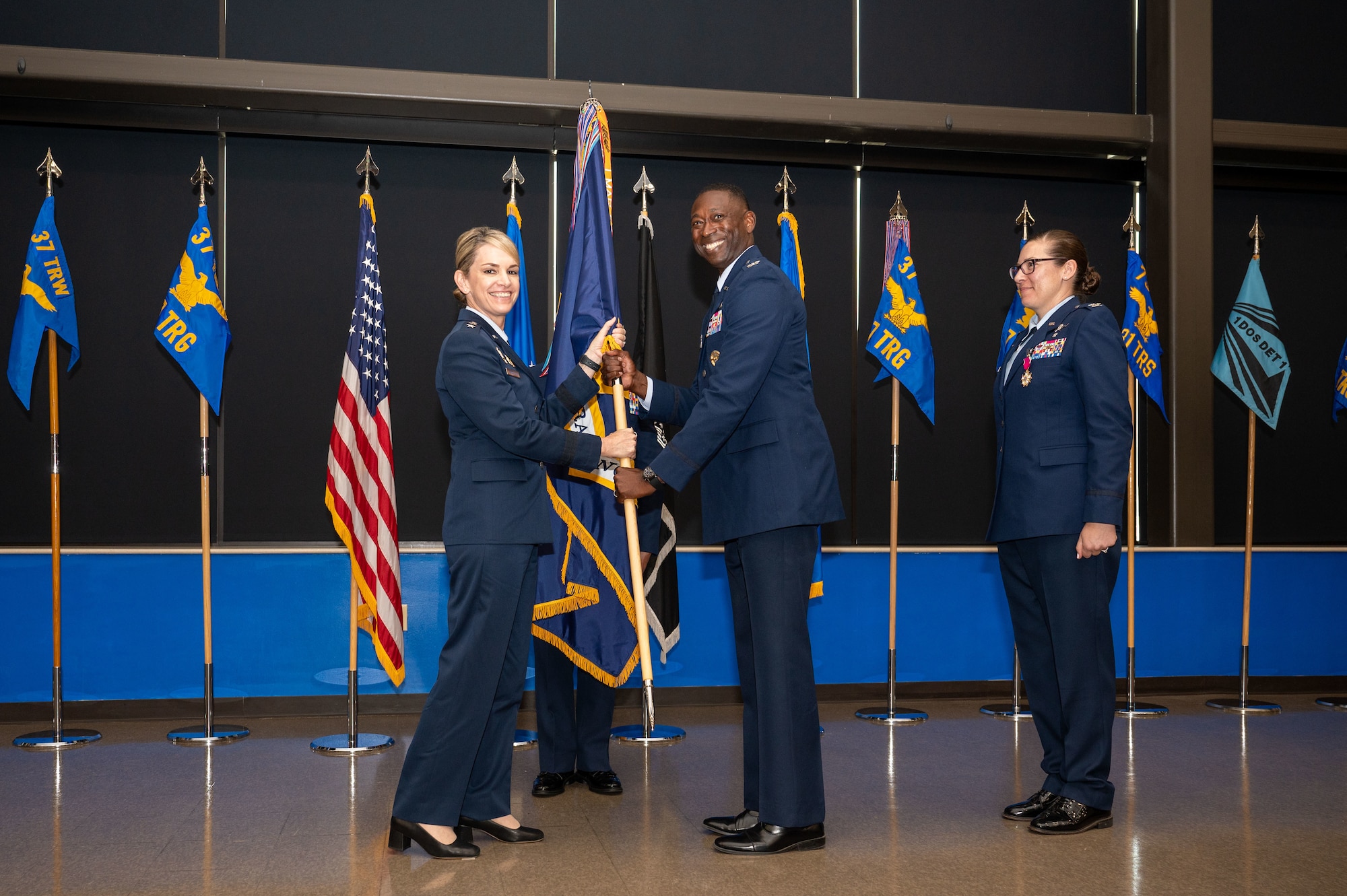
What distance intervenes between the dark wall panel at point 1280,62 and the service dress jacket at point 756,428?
4.86m

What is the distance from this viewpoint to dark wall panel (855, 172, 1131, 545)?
6375mm

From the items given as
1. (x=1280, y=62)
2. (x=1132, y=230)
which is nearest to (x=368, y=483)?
(x=1132, y=230)

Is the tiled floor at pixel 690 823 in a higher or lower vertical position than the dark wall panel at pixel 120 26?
lower

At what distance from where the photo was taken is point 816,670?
5.58 m

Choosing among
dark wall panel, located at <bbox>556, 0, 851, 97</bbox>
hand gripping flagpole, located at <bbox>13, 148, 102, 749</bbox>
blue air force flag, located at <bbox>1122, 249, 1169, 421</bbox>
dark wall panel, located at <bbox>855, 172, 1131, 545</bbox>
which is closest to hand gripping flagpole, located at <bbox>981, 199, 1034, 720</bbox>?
blue air force flag, located at <bbox>1122, 249, 1169, 421</bbox>

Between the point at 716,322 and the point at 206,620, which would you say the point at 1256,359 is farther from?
the point at 206,620

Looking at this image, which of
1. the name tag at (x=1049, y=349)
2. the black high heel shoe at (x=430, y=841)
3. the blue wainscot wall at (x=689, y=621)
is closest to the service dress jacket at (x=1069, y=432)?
the name tag at (x=1049, y=349)

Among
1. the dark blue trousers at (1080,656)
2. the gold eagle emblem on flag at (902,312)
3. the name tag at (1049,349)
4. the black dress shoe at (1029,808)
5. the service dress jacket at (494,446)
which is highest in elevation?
the gold eagle emblem on flag at (902,312)

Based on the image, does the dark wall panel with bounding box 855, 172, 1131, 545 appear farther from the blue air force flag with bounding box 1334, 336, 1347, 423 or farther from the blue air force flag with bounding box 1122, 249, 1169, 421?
the blue air force flag with bounding box 1334, 336, 1347, 423

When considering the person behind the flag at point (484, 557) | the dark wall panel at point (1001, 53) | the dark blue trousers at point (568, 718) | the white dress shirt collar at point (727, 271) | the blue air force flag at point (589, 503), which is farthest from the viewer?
the dark wall panel at point (1001, 53)

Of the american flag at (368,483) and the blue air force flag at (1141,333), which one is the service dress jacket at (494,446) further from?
the blue air force flag at (1141,333)

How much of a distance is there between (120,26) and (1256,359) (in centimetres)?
616

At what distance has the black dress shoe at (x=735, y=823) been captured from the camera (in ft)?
10.0

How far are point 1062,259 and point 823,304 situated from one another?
3.02 meters
